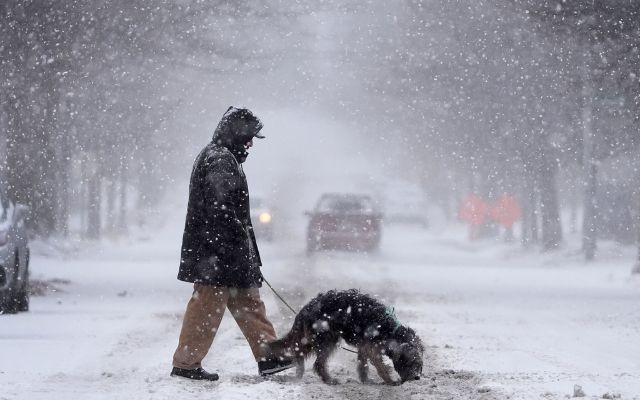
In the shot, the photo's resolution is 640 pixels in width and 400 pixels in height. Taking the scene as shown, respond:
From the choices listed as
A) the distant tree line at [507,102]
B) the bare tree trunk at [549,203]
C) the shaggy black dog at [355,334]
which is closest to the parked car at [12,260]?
the shaggy black dog at [355,334]

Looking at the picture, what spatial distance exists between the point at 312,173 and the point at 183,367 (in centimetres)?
7861

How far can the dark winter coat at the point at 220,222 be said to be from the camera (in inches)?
286

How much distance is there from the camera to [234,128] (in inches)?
294

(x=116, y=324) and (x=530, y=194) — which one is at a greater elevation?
(x=530, y=194)

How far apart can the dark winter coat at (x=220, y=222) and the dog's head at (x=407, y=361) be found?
42.2 inches

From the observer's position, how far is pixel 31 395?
263 inches

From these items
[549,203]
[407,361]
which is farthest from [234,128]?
[549,203]

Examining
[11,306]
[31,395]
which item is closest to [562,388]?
[31,395]

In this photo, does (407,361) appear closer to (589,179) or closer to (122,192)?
(589,179)

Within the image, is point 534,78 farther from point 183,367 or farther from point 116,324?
point 183,367

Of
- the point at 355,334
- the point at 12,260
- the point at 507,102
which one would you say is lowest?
the point at 355,334

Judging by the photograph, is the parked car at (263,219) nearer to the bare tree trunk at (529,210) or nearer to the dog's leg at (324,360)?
the bare tree trunk at (529,210)

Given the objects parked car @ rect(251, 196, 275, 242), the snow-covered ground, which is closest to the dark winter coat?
the snow-covered ground

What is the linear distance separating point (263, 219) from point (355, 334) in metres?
27.3
